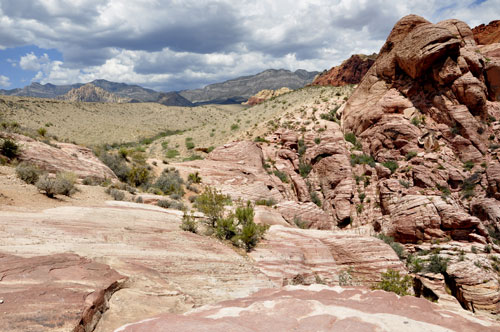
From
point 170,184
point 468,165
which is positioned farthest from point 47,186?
point 468,165

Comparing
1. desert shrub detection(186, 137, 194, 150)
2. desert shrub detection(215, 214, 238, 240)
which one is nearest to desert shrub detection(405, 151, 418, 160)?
desert shrub detection(215, 214, 238, 240)

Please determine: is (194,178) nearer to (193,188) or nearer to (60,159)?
(193,188)

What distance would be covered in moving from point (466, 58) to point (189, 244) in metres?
25.6

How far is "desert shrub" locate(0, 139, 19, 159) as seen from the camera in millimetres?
Result: 11734

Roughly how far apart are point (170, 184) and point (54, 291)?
13537 mm

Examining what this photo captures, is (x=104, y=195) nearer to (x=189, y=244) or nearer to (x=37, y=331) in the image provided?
(x=189, y=244)

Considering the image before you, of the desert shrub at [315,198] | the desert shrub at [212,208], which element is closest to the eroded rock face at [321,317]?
the desert shrub at [212,208]

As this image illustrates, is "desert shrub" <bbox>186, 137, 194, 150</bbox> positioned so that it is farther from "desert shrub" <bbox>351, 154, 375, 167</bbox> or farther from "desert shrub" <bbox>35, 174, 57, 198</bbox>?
"desert shrub" <bbox>35, 174, 57, 198</bbox>

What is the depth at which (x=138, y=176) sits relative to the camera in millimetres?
17250

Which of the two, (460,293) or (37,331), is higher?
(37,331)

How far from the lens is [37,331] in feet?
9.88

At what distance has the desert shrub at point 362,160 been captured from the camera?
68.3 feet


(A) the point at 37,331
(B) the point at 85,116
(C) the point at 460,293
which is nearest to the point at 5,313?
(A) the point at 37,331

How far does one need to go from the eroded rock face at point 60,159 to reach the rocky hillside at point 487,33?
2463 inches
